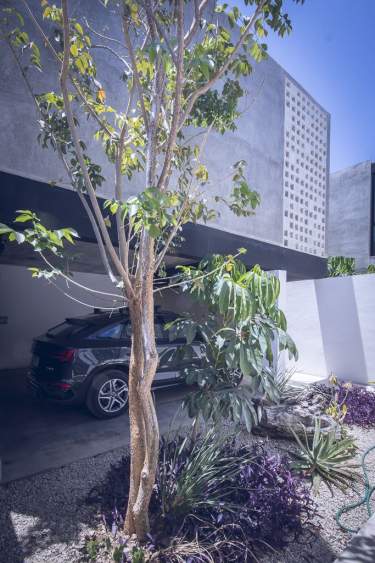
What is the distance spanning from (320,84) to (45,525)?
6117 millimetres

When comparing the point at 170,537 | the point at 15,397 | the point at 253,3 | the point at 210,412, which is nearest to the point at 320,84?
the point at 253,3

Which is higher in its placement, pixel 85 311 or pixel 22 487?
pixel 85 311

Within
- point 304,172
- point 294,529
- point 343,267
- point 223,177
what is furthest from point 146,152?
point 343,267

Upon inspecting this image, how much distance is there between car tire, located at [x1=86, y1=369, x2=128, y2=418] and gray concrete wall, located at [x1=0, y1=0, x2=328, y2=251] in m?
2.67

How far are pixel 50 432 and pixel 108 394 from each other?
0.86 m

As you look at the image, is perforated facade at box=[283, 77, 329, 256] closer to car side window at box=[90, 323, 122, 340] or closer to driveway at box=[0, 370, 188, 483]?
car side window at box=[90, 323, 122, 340]

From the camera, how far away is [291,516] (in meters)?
2.52

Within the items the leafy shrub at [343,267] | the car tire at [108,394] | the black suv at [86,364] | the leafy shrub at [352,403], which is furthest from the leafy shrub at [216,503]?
the leafy shrub at [343,267]

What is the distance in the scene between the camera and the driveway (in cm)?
353

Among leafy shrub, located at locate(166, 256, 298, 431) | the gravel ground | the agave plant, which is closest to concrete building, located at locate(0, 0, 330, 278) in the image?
leafy shrub, located at locate(166, 256, 298, 431)

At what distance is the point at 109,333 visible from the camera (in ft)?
16.6

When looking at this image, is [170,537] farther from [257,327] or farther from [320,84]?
[320,84]

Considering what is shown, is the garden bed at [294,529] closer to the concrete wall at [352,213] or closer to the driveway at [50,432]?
the driveway at [50,432]

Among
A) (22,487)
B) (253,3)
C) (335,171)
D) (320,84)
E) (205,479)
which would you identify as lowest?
(22,487)
